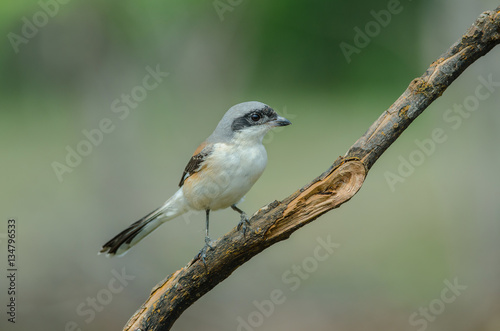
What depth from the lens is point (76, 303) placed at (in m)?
7.53

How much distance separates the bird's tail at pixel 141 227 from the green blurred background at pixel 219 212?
8.29 ft

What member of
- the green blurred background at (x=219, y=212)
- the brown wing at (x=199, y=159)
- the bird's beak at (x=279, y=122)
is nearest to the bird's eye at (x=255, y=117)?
the bird's beak at (x=279, y=122)

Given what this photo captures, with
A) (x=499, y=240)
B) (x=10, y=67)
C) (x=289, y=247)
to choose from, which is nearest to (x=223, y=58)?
(x=289, y=247)

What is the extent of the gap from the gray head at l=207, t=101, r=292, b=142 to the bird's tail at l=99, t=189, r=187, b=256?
2.79 feet

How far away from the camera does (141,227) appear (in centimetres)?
444

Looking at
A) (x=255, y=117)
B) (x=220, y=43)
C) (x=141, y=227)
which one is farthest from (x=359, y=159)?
(x=220, y=43)

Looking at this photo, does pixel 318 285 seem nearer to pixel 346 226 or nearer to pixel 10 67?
A: pixel 346 226

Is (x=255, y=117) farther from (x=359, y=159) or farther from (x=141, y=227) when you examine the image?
(x=141, y=227)

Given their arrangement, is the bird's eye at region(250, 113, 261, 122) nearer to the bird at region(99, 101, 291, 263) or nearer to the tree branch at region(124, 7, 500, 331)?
the bird at region(99, 101, 291, 263)

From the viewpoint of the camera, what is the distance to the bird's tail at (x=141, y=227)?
434 centimetres

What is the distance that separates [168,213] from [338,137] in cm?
1041

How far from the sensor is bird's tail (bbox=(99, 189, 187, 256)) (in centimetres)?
434

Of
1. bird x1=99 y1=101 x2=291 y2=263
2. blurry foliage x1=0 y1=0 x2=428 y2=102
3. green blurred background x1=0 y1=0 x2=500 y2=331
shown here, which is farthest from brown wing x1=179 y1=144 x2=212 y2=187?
blurry foliage x1=0 y1=0 x2=428 y2=102

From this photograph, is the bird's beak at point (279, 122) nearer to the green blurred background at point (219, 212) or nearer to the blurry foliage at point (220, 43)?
the green blurred background at point (219, 212)
